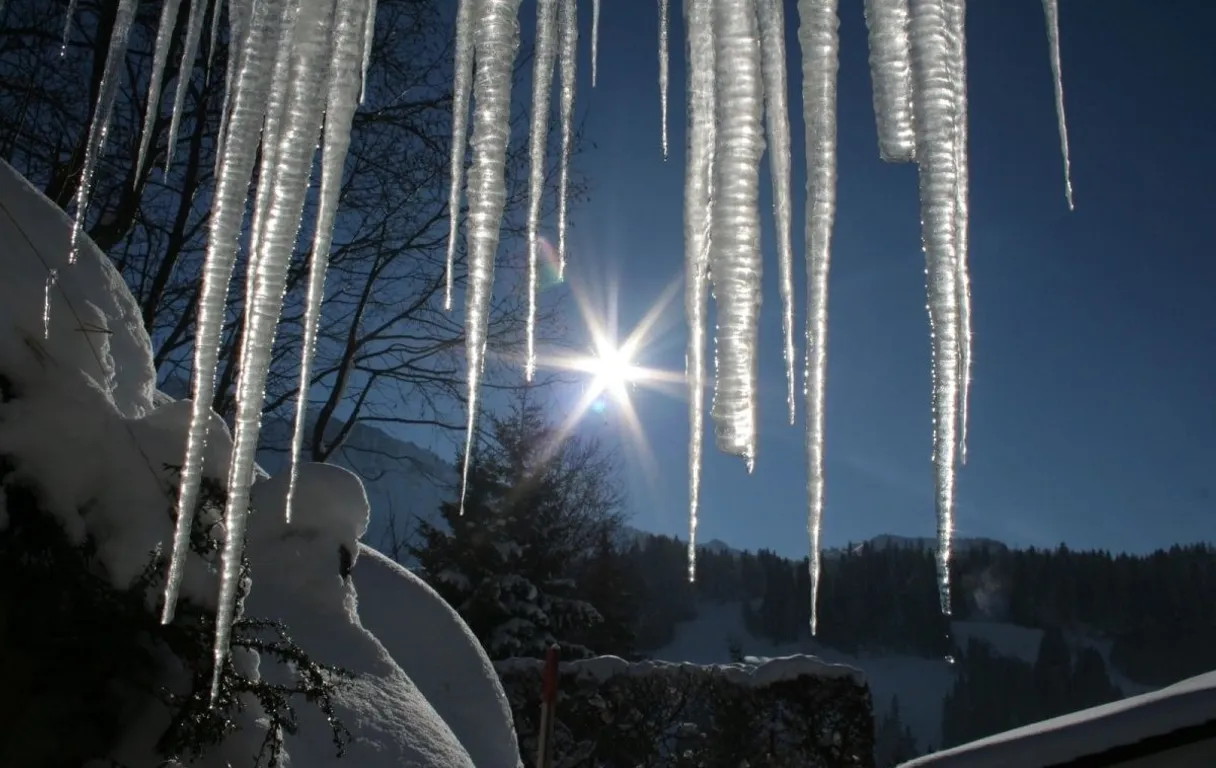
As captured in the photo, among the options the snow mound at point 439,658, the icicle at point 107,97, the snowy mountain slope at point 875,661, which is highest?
the icicle at point 107,97

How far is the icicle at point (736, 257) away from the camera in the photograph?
755mm

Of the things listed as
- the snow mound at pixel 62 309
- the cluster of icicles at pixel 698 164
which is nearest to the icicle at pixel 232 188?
the cluster of icicles at pixel 698 164

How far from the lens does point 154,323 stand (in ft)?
29.5

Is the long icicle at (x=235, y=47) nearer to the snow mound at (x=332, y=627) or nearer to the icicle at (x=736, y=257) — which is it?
the icicle at (x=736, y=257)

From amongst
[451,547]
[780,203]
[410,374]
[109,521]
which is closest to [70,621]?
[109,521]

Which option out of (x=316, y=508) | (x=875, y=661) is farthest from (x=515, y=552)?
(x=875, y=661)

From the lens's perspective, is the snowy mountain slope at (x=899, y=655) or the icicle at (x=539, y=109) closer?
the icicle at (x=539, y=109)

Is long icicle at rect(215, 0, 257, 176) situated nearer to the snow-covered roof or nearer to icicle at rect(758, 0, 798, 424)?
icicle at rect(758, 0, 798, 424)

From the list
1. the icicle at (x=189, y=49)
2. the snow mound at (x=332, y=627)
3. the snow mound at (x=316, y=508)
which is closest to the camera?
the icicle at (x=189, y=49)

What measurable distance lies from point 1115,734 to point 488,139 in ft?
6.70

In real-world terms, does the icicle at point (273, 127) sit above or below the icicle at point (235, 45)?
below

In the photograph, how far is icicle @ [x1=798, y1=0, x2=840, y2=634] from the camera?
76 cm

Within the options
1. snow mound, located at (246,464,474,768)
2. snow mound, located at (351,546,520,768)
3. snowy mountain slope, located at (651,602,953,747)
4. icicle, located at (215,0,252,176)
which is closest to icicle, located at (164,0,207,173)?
icicle, located at (215,0,252,176)

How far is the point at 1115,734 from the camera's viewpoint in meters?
1.96
